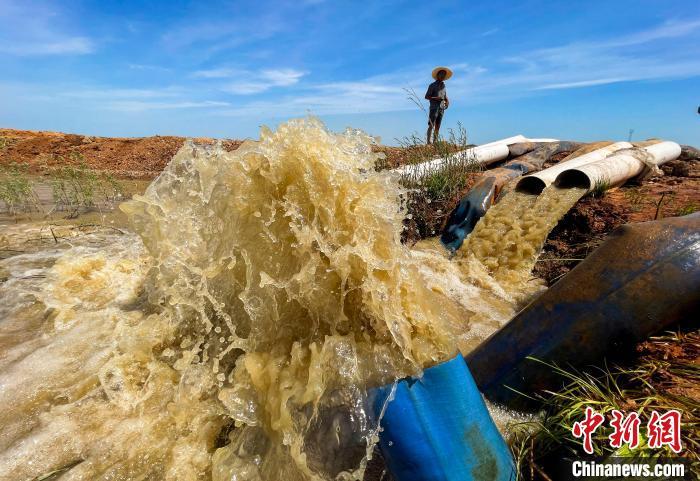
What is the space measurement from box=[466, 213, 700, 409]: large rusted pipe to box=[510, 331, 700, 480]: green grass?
104 mm

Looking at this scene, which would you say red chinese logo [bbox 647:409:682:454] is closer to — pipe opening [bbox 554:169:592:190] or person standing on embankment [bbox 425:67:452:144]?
pipe opening [bbox 554:169:592:190]

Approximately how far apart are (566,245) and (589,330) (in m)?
3.30

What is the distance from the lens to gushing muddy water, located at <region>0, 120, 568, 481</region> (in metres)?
1.80

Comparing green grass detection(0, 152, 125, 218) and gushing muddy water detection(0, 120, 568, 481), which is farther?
green grass detection(0, 152, 125, 218)

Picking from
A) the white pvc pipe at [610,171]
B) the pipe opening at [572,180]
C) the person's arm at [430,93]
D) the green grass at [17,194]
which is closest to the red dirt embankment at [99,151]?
the green grass at [17,194]

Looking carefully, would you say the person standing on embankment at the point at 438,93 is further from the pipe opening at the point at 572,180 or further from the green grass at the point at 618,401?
the green grass at the point at 618,401

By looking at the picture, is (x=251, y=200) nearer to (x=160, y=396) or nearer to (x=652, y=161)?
(x=160, y=396)

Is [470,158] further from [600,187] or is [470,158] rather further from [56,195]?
[56,195]

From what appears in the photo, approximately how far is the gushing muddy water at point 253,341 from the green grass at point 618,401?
2.53 ft

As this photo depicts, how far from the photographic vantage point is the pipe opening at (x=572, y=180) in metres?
5.60

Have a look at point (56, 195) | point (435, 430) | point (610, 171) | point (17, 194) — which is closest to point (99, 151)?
point (56, 195)

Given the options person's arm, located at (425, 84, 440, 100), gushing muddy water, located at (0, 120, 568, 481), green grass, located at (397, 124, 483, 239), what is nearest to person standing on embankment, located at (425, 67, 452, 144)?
person's arm, located at (425, 84, 440, 100)

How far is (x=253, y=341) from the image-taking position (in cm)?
219

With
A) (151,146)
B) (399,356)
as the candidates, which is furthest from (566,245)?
(151,146)
